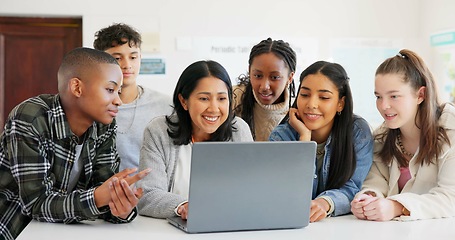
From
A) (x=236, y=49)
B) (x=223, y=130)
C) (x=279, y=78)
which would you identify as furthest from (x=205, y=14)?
(x=223, y=130)

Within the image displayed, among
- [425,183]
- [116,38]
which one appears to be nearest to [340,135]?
[425,183]

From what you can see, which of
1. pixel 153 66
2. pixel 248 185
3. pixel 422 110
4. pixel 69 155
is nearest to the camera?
pixel 248 185

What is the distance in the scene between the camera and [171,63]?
4.80 m

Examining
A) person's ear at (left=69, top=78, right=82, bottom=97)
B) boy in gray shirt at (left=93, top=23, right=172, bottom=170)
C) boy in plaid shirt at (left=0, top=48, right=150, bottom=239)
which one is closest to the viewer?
boy in plaid shirt at (left=0, top=48, right=150, bottom=239)

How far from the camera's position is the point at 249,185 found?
1.60 metres

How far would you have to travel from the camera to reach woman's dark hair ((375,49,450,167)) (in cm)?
199

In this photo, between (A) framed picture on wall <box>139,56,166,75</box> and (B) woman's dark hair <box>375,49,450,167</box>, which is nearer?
(B) woman's dark hair <box>375,49,450,167</box>

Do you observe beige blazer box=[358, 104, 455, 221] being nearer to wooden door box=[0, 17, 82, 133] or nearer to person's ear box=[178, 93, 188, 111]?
person's ear box=[178, 93, 188, 111]

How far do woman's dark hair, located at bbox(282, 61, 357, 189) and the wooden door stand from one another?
3208 mm

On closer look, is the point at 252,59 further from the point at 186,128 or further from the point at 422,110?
the point at 422,110

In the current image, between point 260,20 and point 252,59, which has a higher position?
point 260,20

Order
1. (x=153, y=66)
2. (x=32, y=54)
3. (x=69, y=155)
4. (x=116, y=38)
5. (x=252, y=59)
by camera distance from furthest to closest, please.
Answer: (x=32, y=54)
(x=153, y=66)
(x=252, y=59)
(x=116, y=38)
(x=69, y=155)

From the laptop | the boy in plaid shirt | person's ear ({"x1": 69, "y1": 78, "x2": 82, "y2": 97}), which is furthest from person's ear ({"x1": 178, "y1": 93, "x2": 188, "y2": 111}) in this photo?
the laptop

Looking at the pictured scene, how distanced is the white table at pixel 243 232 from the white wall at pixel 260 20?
10.4 feet
